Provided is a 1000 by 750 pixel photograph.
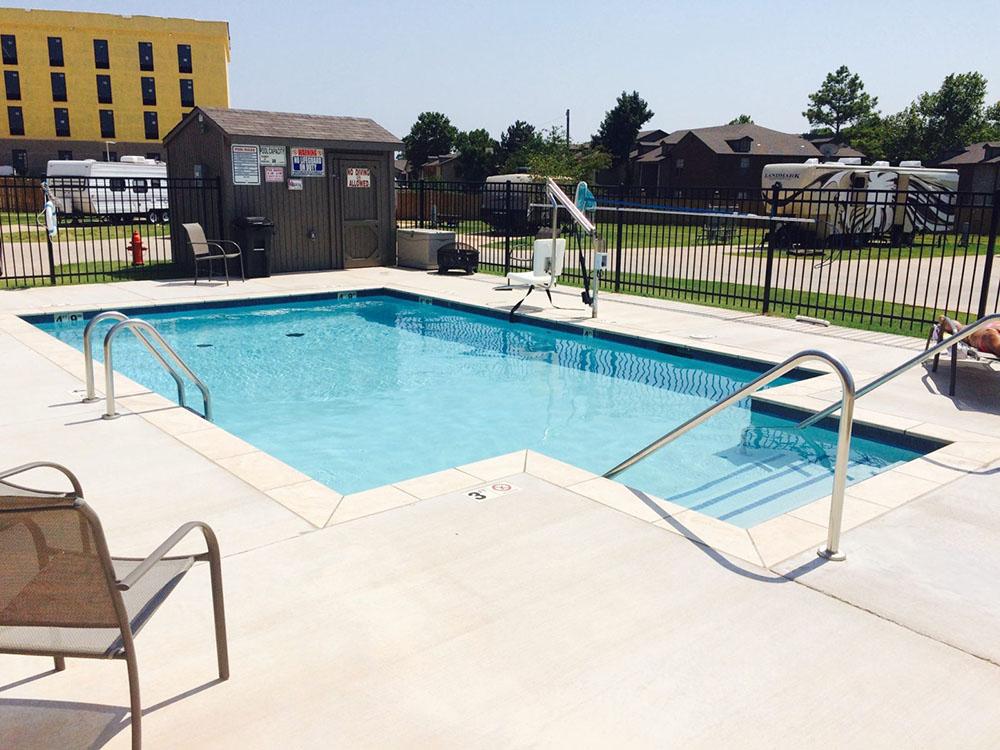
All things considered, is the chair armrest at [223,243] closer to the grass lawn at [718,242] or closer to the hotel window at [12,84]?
the grass lawn at [718,242]

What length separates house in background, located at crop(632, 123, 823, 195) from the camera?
1924 inches

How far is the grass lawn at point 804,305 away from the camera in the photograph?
430 inches

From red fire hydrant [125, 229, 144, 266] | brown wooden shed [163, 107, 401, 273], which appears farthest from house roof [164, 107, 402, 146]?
red fire hydrant [125, 229, 144, 266]

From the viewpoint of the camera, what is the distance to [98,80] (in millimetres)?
56500

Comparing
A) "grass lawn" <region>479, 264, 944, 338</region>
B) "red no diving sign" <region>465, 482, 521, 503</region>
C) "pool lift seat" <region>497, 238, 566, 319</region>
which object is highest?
"pool lift seat" <region>497, 238, 566, 319</region>

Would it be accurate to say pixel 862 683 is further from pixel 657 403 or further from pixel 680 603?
pixel 657 403

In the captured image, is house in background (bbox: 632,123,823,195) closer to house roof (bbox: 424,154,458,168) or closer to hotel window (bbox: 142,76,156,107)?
house roof (bbox: 424,154,458,168)

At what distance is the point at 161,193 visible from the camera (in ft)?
106

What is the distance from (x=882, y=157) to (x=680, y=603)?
6582 cm

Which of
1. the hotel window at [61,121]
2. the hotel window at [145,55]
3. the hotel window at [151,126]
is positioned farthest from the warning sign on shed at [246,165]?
the hotel window at [145,55]

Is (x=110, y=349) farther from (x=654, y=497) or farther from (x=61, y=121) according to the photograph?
(x=61, y=121)

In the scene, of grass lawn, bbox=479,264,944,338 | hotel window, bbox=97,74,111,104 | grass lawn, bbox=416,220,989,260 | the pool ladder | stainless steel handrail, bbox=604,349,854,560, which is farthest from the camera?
hotel window, bbox=97,74,111,104

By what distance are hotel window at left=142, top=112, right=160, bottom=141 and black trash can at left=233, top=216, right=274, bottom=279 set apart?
50.6m

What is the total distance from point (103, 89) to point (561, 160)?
33.4 m
